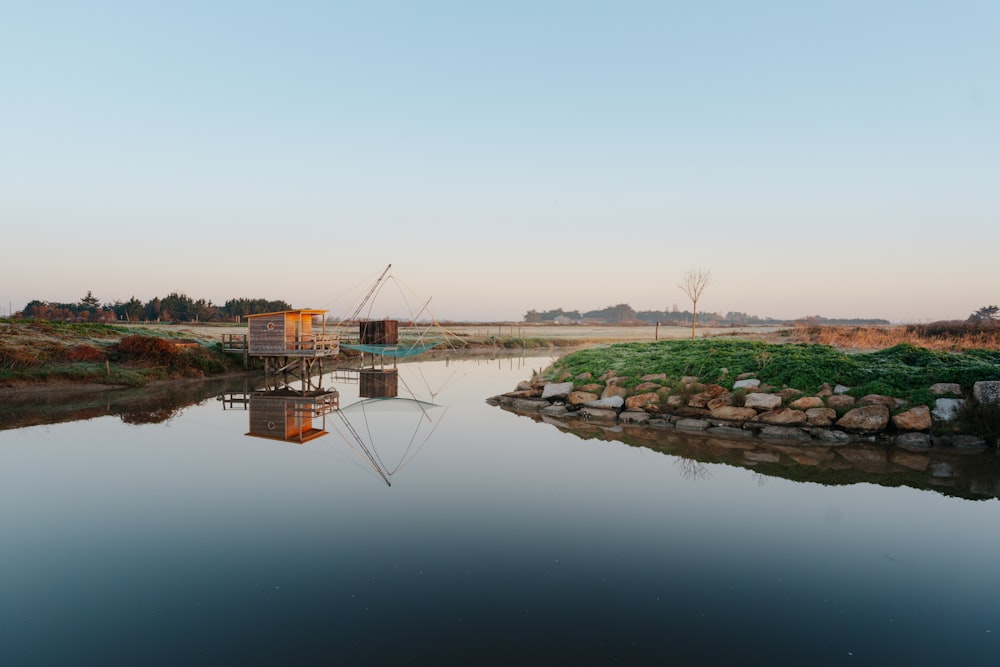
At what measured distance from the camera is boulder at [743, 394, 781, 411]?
15250mm

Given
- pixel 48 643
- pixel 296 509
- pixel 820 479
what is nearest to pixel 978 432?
pixel 820 479

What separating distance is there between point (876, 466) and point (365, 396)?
59.0ft

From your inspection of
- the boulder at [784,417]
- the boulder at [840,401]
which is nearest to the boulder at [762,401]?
the boulder at [784,417]

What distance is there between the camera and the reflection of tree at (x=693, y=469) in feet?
35.3

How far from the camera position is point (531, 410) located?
762 inches

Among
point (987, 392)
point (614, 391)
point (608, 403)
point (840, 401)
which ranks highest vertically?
point (987, 392)

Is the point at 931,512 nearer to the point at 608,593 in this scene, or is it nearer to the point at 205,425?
the point at 608,593

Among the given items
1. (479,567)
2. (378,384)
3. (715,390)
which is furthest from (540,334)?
(479,567)

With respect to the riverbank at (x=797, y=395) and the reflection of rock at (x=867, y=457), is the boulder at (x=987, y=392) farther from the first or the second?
the reflection of rock at (x=867, y=457)

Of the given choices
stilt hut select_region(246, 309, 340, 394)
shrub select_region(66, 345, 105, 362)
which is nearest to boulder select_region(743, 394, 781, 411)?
stilt hut select_region(246, 309, 340, 394)

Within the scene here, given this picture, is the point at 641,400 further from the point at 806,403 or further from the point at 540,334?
the point at 540,334

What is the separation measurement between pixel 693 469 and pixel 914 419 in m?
6.68

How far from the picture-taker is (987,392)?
13.7 meters

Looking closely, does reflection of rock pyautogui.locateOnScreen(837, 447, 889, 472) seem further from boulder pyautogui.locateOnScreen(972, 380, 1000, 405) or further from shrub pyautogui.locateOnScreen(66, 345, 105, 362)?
shrub pyautogui.locateOnScreen(66, 345, 105, 362)
